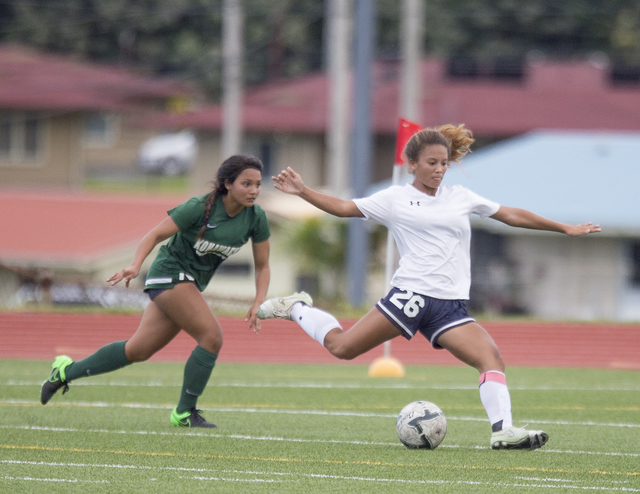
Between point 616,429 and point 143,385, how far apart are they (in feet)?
17.0

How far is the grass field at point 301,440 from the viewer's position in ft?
17.2

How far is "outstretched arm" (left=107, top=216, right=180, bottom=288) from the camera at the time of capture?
6.39m

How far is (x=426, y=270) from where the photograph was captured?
6320 mm

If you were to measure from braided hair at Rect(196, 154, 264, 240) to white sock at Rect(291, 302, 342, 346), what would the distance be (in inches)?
35.4

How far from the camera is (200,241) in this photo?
689 cm

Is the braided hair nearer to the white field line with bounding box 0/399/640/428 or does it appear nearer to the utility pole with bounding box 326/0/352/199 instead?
the white field line with bounding box 0/399/640/428

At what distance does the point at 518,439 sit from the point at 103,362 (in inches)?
124

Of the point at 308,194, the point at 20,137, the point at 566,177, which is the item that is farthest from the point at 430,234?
the point at 20,137

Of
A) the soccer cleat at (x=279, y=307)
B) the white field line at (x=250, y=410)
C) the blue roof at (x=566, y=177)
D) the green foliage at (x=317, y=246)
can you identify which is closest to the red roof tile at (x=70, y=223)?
the green foliage at (x=317, y=246)

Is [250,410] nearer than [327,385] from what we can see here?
Yes

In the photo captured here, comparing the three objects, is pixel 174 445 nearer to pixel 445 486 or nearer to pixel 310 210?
pixel 445 486

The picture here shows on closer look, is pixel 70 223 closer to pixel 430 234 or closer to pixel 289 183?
pixel 289 183

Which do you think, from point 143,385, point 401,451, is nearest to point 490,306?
point 143,385

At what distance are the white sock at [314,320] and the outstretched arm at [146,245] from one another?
107 cm
